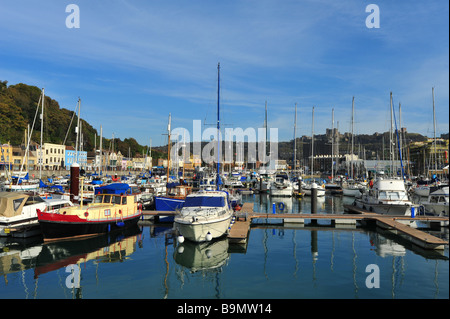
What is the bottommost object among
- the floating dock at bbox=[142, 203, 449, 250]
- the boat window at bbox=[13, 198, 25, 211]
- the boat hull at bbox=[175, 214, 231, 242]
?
the floating dock at bbox=[142, 203, 449, 250]

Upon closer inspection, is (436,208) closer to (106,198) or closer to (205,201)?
(205,201)

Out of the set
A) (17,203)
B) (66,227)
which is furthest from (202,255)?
(17,203)

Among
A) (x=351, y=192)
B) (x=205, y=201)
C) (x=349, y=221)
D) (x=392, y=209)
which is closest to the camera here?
(x=205, y=201)

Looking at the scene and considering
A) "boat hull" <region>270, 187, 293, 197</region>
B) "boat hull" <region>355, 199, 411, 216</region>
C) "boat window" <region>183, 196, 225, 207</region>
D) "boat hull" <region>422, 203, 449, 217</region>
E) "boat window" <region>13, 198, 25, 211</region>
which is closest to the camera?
"boat window" <region>183, 196, 225, 207</region>

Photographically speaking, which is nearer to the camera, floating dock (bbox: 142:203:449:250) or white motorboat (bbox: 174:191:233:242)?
white motorboat (bbox: 174:191:233:242)

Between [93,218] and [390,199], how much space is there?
27700mm

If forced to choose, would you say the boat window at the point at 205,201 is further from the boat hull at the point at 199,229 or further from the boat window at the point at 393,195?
the boat window at the point at 393,195

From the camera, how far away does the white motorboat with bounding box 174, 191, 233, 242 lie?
2167 centimetres

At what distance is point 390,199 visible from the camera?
32.8m

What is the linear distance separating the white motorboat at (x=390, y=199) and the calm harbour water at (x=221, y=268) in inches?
284

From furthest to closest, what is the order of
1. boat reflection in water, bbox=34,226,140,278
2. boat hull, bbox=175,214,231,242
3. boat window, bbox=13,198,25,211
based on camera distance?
boat window, bbox=13,198,25,211, boat hull, bbox=175,214,231,242, boat reflection in water, bbox=34,226,140,278

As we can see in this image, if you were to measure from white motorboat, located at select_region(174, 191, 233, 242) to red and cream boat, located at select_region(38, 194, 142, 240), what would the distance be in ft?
20.7

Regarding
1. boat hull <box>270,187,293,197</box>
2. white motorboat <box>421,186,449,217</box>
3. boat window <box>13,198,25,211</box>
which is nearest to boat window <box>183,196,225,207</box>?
boat window <box>13,198,25,211</box>

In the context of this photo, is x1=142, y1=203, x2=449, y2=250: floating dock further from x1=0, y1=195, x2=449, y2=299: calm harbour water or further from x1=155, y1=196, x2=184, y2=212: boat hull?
x1=155, y1=196, x2=184, y2=212: boat hull
